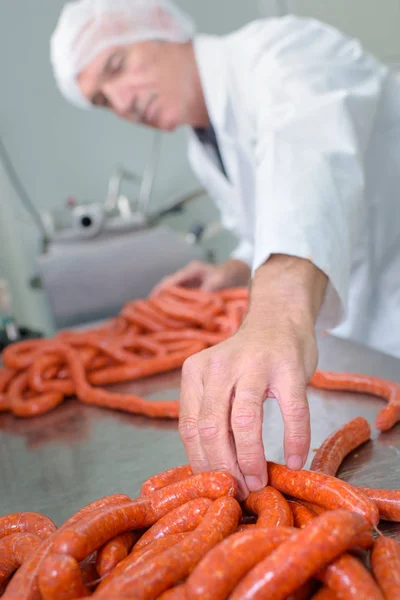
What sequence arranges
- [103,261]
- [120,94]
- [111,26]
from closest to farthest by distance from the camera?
[111,26] → [120,94] → [103,261]

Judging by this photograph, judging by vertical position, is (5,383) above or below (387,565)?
below

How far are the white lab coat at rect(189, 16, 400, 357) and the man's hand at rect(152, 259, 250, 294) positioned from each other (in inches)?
11.6

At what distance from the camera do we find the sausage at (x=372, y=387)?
1.12 meters

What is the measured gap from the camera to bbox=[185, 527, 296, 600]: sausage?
0.61 meters

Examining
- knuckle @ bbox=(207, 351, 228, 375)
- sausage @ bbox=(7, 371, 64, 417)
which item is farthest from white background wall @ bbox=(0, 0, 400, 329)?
→ knuckle @ bbox=(207, 351, 228, 375)

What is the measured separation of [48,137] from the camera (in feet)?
13.4

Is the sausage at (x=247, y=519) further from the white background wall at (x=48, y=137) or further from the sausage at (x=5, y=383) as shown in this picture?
the white background wall at (x=48, y=137)

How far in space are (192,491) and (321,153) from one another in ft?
2.82

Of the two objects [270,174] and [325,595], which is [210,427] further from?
[270,174]

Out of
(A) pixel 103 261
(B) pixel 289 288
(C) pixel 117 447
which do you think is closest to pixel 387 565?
(B) pixel 289 288

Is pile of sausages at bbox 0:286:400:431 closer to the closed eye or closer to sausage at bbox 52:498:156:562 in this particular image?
sausage at bbox 52:498:156:562

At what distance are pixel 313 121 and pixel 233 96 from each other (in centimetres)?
61

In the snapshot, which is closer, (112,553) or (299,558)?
(299,558)

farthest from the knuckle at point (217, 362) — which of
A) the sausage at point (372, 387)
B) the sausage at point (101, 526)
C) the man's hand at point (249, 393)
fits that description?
the sausage at point (372, 387)
